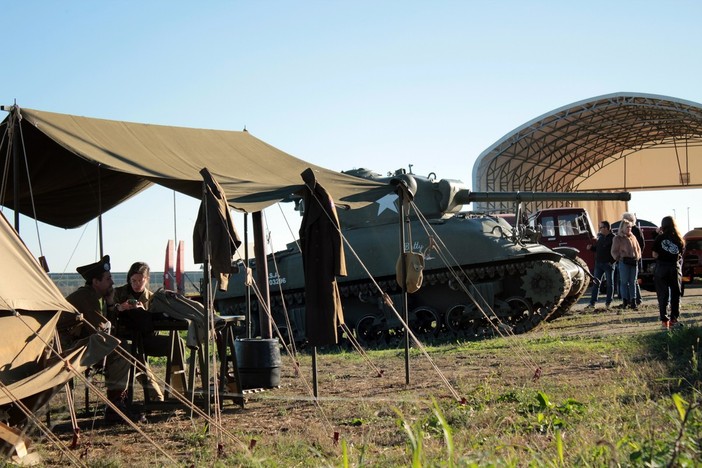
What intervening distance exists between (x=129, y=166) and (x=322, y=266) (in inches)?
86.0

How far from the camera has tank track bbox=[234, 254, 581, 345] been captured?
1717 centimetres

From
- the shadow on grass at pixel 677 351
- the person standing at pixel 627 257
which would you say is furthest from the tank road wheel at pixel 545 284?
the shadow on grass at pixel 677 351

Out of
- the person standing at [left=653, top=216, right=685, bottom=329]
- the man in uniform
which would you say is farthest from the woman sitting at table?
the person standing at [left=653, top=216, right=685, bottom=329]

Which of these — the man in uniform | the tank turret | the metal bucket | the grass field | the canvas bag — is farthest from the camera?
the tank turret

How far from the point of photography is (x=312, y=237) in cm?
1005

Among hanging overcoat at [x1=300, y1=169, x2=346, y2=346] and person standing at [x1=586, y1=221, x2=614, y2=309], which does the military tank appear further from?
hanging overcoat at [x1=300, y1=169, x2=346, y2=346]

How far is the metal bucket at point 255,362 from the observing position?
34.8 feet

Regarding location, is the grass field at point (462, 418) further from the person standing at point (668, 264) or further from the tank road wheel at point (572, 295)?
the tank road wheel at point (572, 295)

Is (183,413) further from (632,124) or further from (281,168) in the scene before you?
(632,124)

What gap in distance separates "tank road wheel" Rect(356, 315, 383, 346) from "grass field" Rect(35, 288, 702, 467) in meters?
4.09

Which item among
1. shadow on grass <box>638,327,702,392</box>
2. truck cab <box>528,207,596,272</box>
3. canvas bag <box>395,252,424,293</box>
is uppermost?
truck cab <box>528,207,596,272</box>

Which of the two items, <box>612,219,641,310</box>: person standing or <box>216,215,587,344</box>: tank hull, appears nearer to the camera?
<box>216,215,587,344</box>: tank hull

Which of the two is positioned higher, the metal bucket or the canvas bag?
the canvas bag

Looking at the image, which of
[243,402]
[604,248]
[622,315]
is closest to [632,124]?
[604,248]
